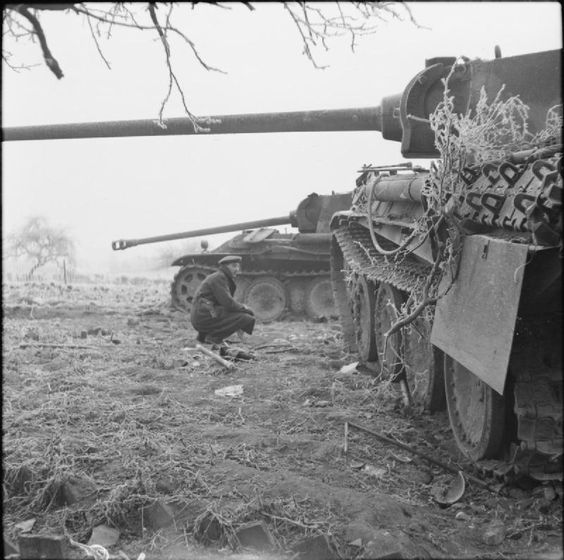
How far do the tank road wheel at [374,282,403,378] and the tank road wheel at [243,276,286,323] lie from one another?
6.36 m

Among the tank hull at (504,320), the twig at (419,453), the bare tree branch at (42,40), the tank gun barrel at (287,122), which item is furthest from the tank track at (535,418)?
the tank gun barrel at (287,122)

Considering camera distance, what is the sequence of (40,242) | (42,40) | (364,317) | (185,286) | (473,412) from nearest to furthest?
(42,40)
(473,412)
(364,317)
(185,286)
(40,242)

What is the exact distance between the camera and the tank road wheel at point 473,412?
4.54m

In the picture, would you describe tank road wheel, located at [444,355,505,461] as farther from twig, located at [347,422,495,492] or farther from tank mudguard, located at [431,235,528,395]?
tank mudguard, located at [431,235,528,395]

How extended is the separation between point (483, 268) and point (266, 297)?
10.6 metres

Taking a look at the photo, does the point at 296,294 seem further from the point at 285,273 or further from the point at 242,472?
the point at 242,472

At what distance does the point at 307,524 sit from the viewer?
3.81m

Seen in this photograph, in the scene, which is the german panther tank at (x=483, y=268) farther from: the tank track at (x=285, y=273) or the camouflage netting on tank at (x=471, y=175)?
the tank track at (x=285, y=273)

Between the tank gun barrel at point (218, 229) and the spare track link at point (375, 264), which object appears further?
the tank gun barrel at point (218, 229)

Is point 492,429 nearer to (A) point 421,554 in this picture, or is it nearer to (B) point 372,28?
(A) point 421,554

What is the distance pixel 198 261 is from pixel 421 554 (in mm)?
11736

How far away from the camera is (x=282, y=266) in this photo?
47.9 feet

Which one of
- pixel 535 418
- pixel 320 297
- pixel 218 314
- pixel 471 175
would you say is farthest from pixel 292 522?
pixel 320 297

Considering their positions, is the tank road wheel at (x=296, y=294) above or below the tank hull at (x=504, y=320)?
below
